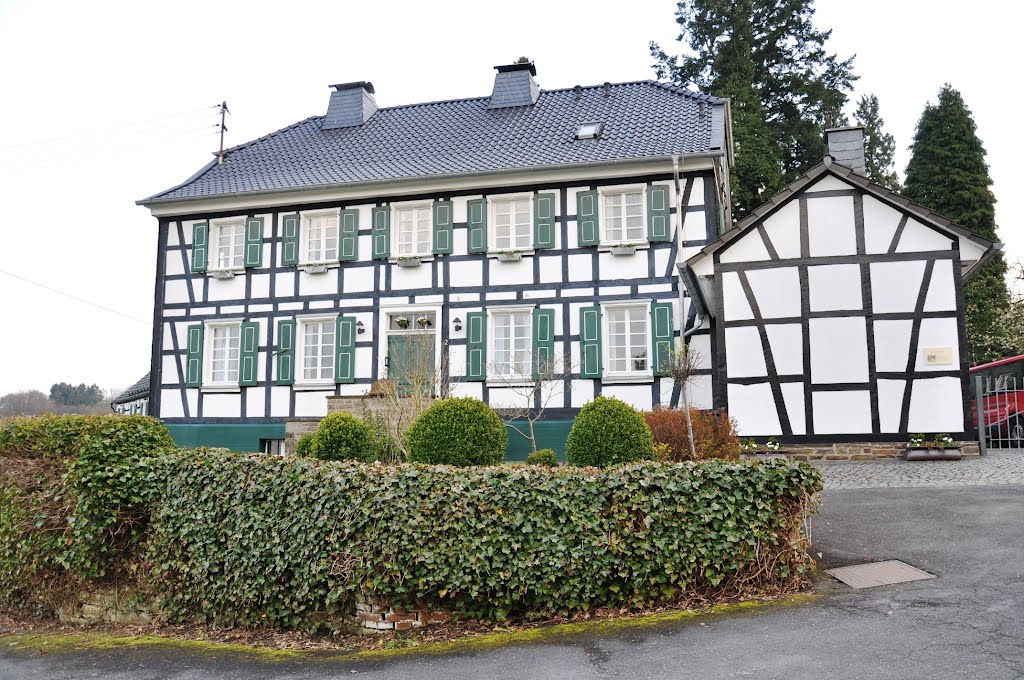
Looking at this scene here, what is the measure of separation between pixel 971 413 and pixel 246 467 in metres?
11.1

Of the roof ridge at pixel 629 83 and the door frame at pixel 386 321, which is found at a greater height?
the roof ridge at pixel 629 83

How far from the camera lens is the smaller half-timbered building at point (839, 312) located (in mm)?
12633

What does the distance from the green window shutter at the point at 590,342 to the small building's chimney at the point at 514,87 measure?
6.44m

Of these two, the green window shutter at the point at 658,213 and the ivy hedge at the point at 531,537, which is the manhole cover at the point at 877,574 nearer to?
the ivy hedge at the point at 531,537

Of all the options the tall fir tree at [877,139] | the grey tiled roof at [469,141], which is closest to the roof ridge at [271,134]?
the grey tiled roof at [469,141]

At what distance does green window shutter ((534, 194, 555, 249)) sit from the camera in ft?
50.9

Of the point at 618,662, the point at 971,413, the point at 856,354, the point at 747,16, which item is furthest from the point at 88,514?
the point at 747,16

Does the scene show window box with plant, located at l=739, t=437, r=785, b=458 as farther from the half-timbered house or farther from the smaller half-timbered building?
the half-timbered house

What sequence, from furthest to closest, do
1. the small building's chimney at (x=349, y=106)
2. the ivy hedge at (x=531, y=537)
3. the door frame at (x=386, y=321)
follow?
the small building's chimney at (x=349, y=106) → the door frame at (x=386, y=321) → the ivy hedge at (x=531, y=537)

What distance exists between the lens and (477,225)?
52.3ft

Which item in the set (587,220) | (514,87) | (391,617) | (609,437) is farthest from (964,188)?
(391,617)

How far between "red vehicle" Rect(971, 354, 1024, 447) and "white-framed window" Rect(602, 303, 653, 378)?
6088mm

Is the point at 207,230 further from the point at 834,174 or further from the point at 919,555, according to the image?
the point at 919,555

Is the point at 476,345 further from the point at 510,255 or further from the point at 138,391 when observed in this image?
the point at 138,391
